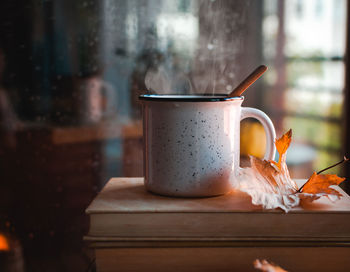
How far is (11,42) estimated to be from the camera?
1239mm

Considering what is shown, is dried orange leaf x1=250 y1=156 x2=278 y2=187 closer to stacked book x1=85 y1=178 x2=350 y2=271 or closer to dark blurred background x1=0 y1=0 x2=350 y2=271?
stacked book x1=85 y1=178 x2=350 y2=271

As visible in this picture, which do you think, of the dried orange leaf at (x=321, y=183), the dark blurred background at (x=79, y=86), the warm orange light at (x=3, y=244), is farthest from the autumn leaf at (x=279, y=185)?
the warm orange light at (x=3, y=244)

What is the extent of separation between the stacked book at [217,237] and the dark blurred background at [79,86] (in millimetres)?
725

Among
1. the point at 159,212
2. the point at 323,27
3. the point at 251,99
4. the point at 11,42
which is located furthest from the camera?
the point at 323,27

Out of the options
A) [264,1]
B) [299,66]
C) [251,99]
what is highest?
[264,1]

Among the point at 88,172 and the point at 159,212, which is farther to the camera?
the point at 88,172

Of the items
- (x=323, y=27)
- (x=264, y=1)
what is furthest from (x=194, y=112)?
(x=323, y=27)

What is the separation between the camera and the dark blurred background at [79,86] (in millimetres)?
1263

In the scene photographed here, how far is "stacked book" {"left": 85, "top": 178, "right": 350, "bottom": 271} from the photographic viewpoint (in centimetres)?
51

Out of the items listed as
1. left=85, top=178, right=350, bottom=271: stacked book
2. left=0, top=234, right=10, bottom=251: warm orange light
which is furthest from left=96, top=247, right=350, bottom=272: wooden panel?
left=0, top=234, right=10, bottom=251: warm orange light

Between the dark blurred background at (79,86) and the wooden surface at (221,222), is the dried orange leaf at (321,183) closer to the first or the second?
the wooden surface at (221,222)

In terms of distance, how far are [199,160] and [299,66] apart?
55.4 inches

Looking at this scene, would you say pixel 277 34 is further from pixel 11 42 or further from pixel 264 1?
pixel 11 42

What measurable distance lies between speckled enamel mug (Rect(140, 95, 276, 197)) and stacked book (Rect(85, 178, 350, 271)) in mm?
48
